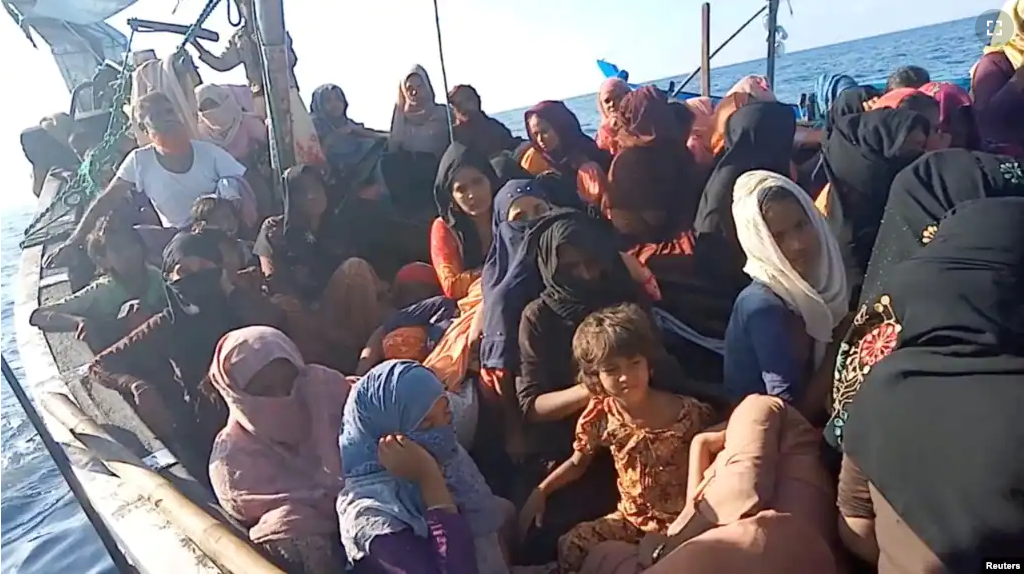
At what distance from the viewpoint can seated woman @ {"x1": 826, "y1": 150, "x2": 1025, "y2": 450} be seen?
1.98 meters

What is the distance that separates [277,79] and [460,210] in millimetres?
1463

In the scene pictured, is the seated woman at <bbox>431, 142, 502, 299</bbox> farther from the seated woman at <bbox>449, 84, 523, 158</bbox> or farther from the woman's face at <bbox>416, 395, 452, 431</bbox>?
the woman's face at <bbox>416, 395, 452, 431</bbox>

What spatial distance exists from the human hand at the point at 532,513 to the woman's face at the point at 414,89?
3.14 meters

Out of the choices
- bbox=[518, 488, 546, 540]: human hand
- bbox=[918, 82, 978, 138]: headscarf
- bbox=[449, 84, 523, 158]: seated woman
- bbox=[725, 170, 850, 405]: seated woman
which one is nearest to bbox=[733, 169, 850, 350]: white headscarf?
bbox=[725, 170, 850, 405]: seated woman

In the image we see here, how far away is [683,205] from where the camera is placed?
3572mm

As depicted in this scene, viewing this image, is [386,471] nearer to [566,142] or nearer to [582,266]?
[582,266]

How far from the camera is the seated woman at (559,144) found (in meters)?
4.28

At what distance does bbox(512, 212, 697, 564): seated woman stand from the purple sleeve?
584 mm

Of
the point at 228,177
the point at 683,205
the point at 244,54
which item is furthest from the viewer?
the point at 244,54

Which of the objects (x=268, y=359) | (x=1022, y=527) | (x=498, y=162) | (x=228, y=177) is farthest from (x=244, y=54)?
(x=1022, y=527)

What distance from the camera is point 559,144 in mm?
4293

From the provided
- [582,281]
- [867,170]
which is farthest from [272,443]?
[867,170]

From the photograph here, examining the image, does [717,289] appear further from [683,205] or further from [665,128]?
[665,128]

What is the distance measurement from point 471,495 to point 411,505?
0.21 meters
